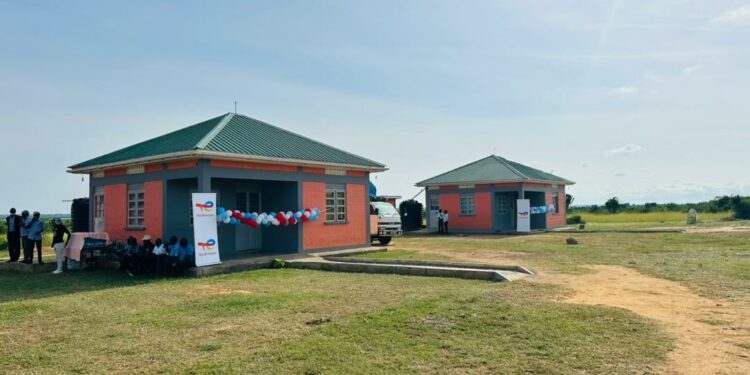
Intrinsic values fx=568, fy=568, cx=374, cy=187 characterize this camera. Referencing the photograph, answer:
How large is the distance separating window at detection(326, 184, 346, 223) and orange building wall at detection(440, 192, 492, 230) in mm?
14536

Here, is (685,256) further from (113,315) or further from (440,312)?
(113,315)

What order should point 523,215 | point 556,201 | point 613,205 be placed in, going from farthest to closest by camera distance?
point 613,205 < point 556,201 < point 523,215

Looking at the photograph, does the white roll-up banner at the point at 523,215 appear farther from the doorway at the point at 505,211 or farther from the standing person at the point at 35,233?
the standing person at the point at 35,233

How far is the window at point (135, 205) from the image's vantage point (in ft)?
54.6

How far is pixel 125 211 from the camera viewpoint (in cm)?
1697

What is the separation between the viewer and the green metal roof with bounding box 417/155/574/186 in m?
31.3

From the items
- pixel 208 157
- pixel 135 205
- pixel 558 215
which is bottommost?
pixel 558 215

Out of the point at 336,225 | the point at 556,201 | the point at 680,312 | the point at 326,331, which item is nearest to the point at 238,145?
the point at 336,225

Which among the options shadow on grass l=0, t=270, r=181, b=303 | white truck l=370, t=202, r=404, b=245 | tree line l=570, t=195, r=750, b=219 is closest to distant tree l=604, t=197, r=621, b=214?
tree line l=570, t=195, r=750, b=219

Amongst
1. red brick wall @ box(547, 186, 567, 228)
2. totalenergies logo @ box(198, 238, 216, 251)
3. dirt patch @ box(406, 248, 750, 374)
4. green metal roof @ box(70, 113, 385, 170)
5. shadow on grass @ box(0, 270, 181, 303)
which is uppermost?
green metal roof @ box(70, 113, 385, 170)

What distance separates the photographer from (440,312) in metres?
8.03

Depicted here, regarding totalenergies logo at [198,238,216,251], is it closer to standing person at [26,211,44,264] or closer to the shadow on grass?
the shadow on grass

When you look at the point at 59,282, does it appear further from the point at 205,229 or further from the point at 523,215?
the point at 523,215

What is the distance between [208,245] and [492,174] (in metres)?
21.5
